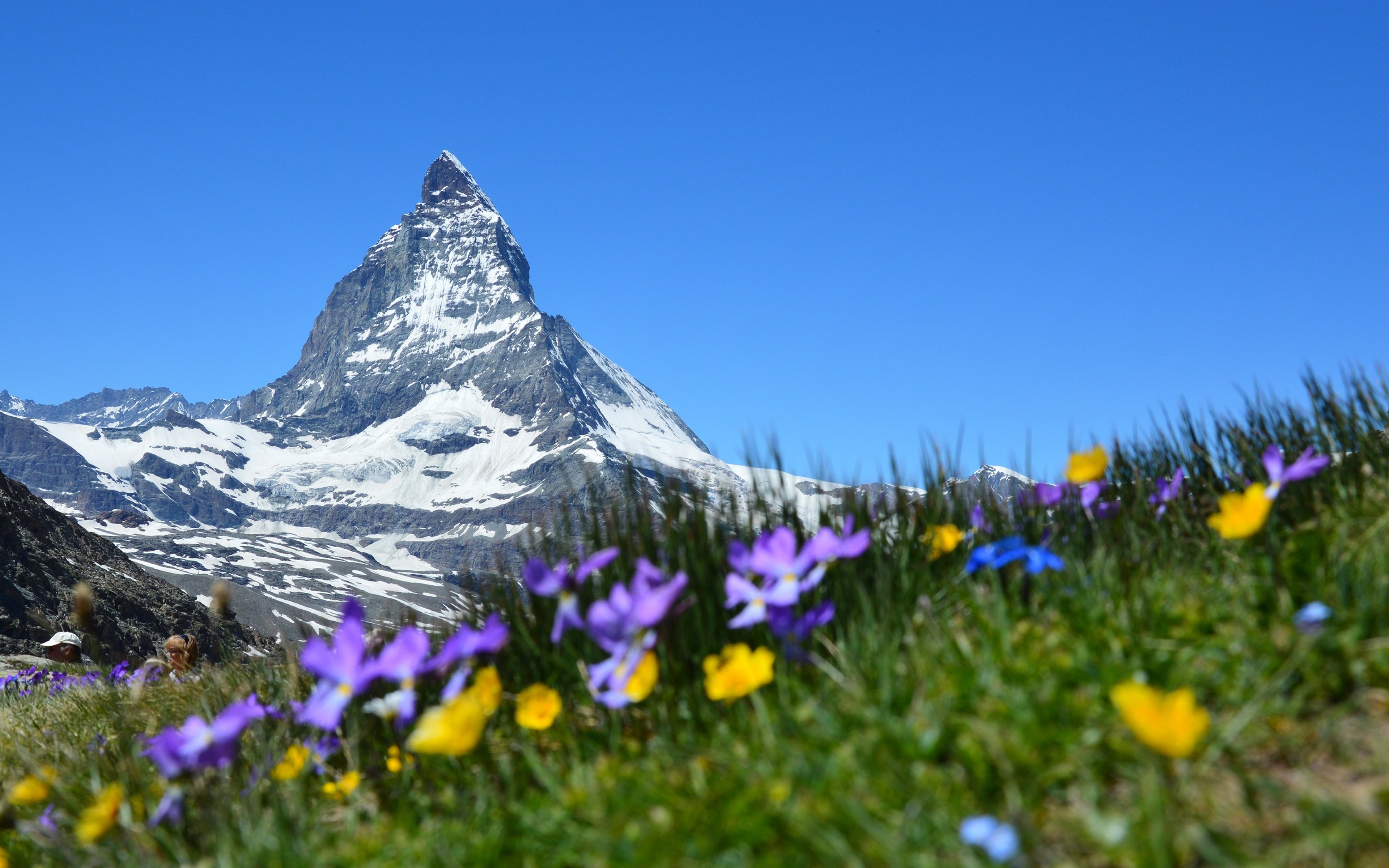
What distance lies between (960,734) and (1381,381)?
12.0 ft

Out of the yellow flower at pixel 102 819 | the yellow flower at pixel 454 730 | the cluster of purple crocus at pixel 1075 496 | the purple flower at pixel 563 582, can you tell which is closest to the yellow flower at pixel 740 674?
the purple flower at pixel 563 582

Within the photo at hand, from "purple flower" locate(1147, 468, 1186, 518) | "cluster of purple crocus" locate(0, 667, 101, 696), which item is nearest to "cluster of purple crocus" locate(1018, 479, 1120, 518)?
"purple flower" locate(1147, 468, 1186, 518)

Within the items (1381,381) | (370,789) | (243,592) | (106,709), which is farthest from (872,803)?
(243,592)

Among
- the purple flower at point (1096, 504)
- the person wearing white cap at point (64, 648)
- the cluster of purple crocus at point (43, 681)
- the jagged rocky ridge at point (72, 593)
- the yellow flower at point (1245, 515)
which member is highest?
the jagged rocky ridge at point (72, 593)

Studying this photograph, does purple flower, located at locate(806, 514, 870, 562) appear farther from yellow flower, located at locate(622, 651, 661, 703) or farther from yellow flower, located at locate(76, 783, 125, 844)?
yellow flower, located at locate(76, 783, 125, 844)

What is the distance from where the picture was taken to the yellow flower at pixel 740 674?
193 centimetres

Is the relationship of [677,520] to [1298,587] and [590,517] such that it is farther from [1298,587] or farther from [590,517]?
[1298,587]

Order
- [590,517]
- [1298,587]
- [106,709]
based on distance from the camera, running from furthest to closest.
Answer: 1. [106,709]
2. [590,517]
3. [1298,587]

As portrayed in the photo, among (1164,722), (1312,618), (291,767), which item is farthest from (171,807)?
(1312,618)

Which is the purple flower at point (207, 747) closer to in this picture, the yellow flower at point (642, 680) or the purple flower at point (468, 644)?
the purple flower at point (468, 644)

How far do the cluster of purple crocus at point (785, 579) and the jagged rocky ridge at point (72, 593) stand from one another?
365 inches

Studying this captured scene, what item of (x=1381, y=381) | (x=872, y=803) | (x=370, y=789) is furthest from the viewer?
(x=1381, y=381)

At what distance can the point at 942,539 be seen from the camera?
2.89 meters

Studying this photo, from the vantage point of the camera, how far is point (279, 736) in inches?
120
